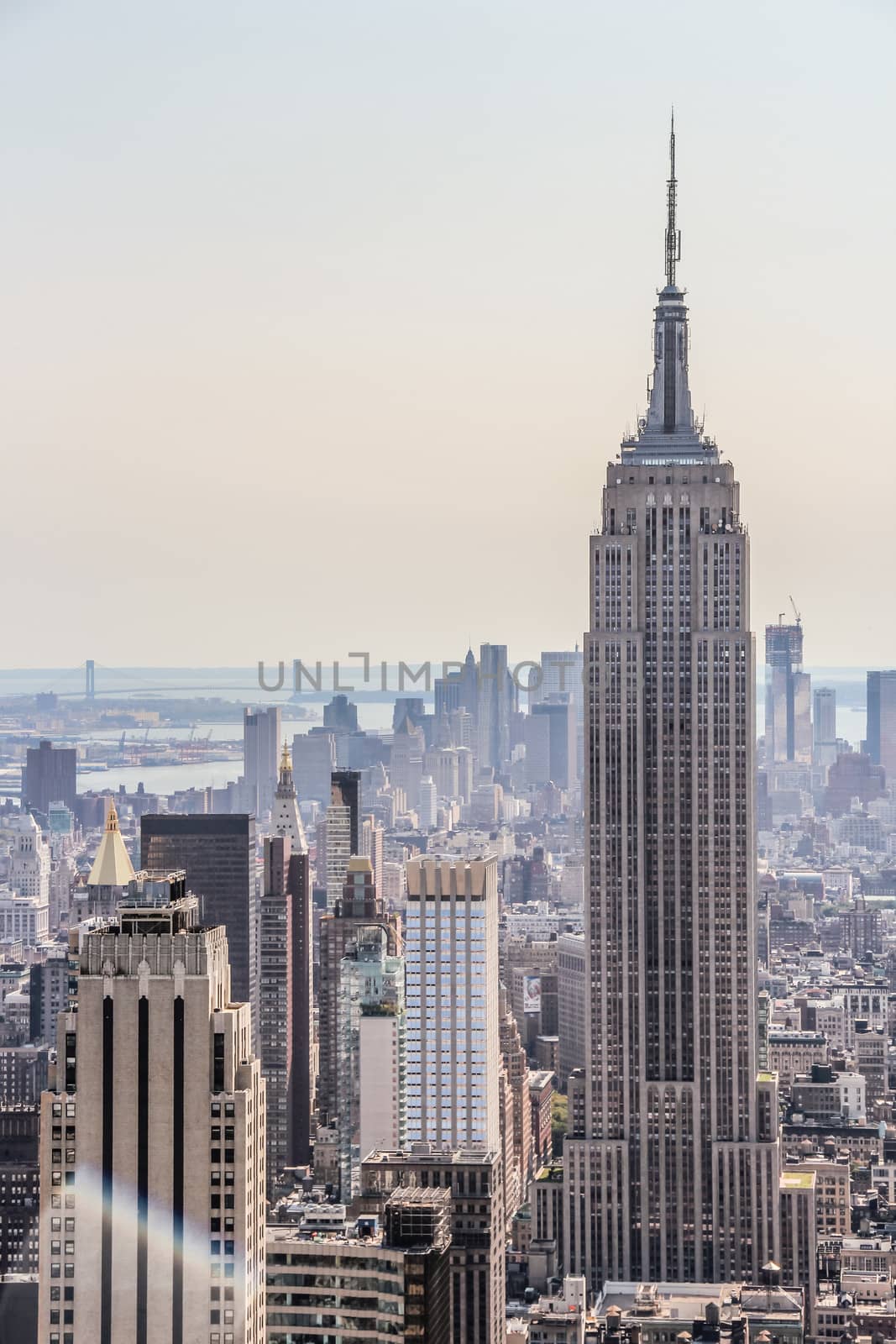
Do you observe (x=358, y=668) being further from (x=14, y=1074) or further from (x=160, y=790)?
(x=14, y=1074)

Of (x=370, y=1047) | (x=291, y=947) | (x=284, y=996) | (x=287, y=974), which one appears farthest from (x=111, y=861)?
(x=291, y=947)

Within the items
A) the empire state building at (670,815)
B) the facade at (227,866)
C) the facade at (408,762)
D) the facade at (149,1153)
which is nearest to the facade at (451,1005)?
the empire state building at (670,815)

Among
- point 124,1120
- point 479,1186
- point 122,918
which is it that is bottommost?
point 479,1186

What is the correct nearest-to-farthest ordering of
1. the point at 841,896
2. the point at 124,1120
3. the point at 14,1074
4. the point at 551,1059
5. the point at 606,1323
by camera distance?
the point at 124,1120, the point at 606,1323, the point at 14,1074, the point at 551,1059, the point at 841,896

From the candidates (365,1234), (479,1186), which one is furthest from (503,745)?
(365,1234)

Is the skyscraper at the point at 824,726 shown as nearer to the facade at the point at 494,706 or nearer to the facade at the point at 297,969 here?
the facade at the point at 494,706

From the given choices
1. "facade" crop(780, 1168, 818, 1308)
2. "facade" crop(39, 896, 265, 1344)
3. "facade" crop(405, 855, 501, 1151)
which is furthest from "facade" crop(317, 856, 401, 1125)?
"facade" crop(39, 896, 265, 1344)

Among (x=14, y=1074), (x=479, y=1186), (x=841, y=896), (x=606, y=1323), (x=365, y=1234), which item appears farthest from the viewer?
(x=841, y=896)

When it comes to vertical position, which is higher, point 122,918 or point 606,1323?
point 122,918
